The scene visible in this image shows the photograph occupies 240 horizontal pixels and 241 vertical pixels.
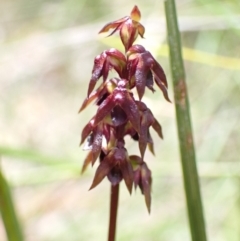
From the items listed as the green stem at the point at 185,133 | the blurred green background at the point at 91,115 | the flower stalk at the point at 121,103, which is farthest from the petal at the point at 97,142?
the blurred green background at the point at 91,115

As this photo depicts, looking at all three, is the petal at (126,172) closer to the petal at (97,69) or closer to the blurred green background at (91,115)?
the petal at (97,69)

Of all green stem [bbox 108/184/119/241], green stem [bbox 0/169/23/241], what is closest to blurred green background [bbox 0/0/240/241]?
green stem [bbox 0/169/23/241]

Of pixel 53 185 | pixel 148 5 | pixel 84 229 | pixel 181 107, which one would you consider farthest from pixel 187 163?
pixel 148 5

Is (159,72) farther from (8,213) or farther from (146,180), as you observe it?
(8,213)

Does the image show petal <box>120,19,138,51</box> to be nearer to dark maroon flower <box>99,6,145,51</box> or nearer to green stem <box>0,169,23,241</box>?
dark maroon flower <box>99,6,145,51</box>

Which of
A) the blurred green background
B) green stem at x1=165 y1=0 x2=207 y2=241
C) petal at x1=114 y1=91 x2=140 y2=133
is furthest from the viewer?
the blurred green background

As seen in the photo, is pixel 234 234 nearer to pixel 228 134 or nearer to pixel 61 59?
pixel 228 134

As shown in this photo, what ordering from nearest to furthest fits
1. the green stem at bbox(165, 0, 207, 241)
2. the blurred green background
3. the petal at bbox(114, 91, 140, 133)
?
the petal at bbox(114, 91, 140, 133)
the green stem at bbox(165, 0, 207, 241)
the blurred green background

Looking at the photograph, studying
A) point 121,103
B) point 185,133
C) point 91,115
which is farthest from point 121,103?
point 91,115
